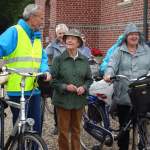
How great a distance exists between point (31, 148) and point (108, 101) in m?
1.81

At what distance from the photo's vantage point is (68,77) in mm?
6336

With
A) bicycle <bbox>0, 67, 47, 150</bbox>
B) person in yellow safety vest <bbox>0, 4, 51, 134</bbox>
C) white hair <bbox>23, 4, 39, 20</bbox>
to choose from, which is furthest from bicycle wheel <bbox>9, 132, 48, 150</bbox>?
white hair <bbox>23, 4, 39, 20</bbox>

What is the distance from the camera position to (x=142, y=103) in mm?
6121

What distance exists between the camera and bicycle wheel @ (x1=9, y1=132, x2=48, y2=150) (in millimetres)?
5527

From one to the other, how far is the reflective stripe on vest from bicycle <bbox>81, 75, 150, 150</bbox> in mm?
1070

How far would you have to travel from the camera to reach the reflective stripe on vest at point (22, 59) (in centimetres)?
608

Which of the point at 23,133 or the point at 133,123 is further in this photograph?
the point at 133,123

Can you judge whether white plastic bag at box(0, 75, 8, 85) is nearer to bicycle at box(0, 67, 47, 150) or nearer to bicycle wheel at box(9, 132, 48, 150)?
bicycle at box(0, 67, 47, 150)

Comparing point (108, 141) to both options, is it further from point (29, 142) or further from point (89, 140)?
point (29, 142)

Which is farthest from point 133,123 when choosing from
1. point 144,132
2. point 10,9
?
point 10,9

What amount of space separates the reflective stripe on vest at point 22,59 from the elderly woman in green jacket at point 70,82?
320 mm

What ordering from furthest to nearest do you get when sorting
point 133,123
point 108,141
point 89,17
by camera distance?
point 89,17
point 108,141
point 133,123

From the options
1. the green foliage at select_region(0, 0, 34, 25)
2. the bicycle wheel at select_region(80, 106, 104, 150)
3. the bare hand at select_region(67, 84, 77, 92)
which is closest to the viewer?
the bare hand at select_region(67, 84, 77, 92)

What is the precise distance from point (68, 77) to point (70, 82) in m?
0.07
